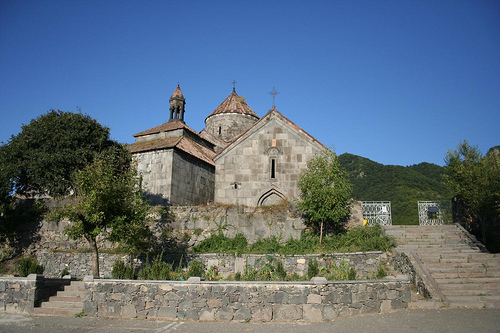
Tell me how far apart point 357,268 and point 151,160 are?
13.6 meters

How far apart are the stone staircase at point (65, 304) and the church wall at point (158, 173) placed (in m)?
9.97

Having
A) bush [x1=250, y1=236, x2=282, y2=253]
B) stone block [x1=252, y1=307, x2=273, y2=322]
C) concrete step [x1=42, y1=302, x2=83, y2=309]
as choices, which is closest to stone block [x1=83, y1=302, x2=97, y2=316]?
concrete step [x1=42, y1=302, x2=83, y2=309]

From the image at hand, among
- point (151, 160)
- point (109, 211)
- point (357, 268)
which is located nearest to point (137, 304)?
point (109, 211)

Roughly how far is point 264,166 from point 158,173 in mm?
6513

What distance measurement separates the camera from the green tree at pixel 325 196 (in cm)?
1528

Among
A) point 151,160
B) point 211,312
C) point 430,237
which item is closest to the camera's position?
point 211,312

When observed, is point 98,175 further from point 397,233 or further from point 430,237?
point 430,237

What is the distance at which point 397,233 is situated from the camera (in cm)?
1530

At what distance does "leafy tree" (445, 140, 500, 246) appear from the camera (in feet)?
46.1

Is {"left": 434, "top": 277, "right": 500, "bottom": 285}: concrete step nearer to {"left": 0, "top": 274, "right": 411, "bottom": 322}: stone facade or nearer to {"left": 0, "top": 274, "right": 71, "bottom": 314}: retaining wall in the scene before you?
{"left": 0, "top": 274, "right": 411, "bottom": 322}: stone facade

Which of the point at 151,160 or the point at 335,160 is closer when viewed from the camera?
the point at 335,160

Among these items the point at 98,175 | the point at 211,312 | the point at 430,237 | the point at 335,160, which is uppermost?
the point at 335,160

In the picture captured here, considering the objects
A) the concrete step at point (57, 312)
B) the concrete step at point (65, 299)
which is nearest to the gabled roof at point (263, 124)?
the concrete step at point (65, 299)

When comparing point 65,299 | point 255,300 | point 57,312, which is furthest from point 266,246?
point 57,312
